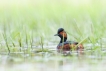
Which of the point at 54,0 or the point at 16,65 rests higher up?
the point at 54,0

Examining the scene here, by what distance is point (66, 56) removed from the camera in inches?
391

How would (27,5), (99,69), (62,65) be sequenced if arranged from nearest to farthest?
(99,69)
(62,65)
(27,5)

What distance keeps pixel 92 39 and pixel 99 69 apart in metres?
2.59

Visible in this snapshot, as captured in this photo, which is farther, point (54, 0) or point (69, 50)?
point (54, 0)

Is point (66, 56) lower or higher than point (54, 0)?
lower

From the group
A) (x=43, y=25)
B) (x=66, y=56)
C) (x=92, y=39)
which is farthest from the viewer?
(x=43, y=25)

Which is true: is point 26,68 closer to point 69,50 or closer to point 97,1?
point 69,50

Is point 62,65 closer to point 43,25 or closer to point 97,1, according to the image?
point 43,25

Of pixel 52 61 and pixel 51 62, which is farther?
pixel 52 61

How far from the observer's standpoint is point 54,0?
26.2 metres

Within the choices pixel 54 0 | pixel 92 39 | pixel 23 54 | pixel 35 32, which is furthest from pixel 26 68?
pixel 54 0

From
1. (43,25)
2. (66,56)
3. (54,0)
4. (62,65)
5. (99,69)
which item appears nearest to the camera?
(99,69)

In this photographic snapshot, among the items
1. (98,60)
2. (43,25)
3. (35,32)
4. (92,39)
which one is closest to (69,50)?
(92,39)

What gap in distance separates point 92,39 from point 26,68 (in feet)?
8.32
